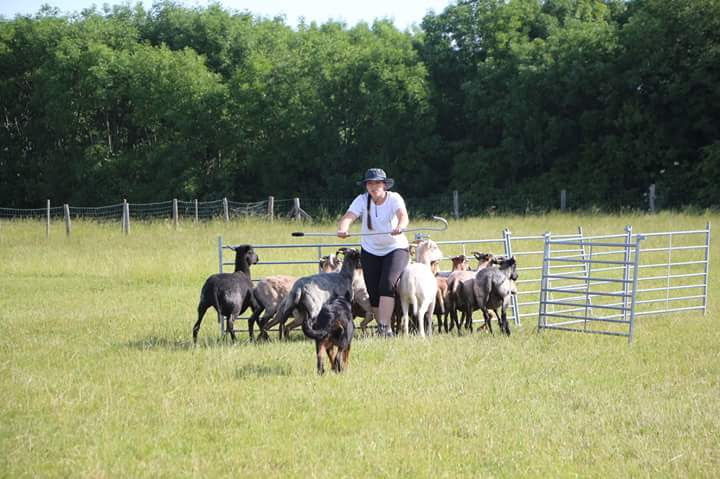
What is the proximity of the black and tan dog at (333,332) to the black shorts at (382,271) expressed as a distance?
186 cm

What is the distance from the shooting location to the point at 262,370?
33.3ft

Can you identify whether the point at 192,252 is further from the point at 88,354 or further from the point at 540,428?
the point at 540,428

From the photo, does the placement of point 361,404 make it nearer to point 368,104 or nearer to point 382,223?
point 382,223

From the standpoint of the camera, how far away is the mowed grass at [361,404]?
6984 mm

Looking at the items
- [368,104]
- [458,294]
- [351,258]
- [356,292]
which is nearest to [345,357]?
[351,258]

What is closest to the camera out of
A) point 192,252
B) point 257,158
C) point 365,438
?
point 365,438

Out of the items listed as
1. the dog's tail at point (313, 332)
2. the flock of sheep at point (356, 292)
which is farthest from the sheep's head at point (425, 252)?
the dog's tail at point (313, 332)

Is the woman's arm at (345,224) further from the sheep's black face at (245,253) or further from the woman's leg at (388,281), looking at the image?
the sheep's black face at (245,253)

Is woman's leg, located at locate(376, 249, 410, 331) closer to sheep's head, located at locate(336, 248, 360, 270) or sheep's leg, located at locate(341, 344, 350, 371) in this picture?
sheep's head, located at locate(336, 248, 360, 270)

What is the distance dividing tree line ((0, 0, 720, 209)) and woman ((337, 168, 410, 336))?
2600 centimetres

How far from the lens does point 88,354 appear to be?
37.7ft

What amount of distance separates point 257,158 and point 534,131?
15301 millimetres

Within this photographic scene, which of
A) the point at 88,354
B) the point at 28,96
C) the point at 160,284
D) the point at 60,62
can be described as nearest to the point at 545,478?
the point at 88,354

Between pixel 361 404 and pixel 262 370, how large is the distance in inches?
73.7
